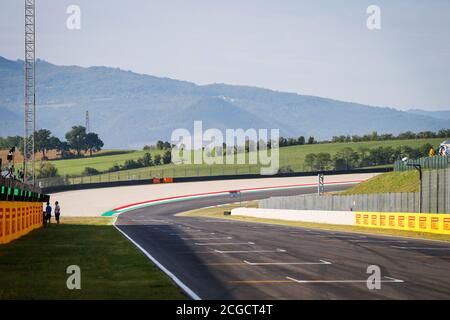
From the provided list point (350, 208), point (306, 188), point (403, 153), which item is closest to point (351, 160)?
point (403, 153)

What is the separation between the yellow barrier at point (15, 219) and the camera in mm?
38031

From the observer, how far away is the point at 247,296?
1914cm

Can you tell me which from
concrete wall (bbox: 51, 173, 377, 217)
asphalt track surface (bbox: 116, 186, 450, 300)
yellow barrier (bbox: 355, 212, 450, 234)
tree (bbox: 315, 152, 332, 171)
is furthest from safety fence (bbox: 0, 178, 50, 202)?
tree (bbox: 315, 152, 332, 171)

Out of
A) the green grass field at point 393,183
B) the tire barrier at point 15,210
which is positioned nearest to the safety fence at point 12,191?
the tire barrier at point 15,210

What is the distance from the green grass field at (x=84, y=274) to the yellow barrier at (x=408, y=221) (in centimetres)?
1985

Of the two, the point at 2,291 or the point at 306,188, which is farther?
the point at 306,188

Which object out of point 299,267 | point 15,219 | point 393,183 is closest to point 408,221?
point 15,219

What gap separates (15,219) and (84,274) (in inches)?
810

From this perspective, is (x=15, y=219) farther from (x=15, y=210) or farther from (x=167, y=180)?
(x=167, y=180)

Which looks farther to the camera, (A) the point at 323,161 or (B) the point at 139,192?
(A) the point at 323,161

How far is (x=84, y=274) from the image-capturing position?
24.1m

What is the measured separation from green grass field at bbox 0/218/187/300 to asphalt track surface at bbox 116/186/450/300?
847 millimetres

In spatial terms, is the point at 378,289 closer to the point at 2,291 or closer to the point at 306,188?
the point at 2,291
